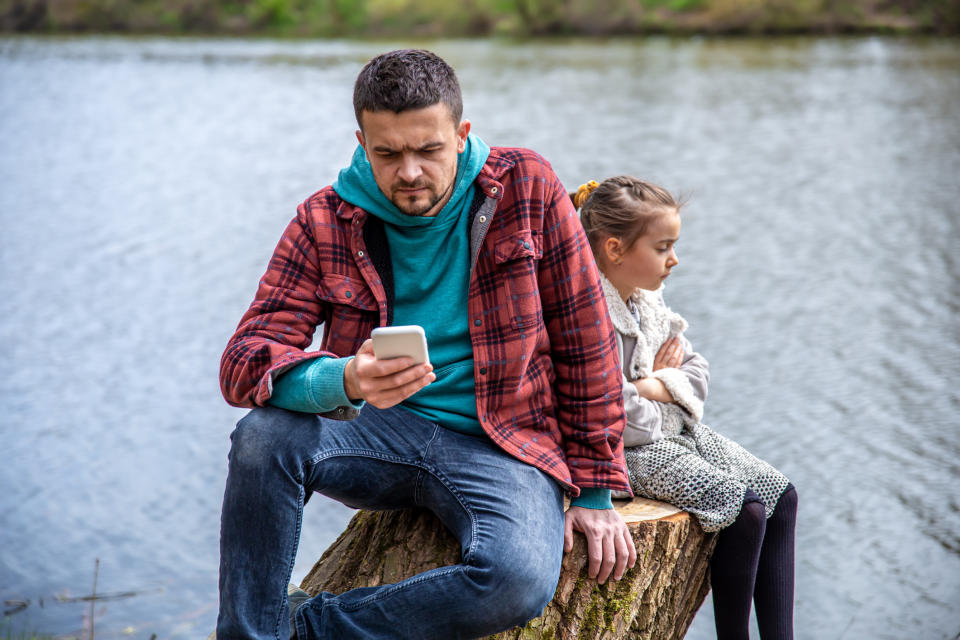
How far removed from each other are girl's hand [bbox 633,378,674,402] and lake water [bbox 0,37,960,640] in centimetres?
88

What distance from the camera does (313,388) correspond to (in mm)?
1903

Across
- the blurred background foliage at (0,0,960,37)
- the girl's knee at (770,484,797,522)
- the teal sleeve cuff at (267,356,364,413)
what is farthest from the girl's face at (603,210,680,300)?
the blurred background foliage at (0,0,960,37)

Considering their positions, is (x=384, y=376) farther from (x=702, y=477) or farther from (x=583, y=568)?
(x=702, y=477)

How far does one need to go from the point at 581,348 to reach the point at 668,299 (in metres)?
4.59

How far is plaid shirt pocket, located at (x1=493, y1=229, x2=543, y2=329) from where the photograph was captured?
2142 millimetres

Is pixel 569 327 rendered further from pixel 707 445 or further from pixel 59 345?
pixel 59 345

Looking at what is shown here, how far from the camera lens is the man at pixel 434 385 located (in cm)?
193

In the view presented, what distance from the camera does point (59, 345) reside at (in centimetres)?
654

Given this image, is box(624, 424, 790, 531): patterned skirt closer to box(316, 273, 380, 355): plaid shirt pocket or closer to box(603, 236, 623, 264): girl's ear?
box(603, 236, 623, 264): girl's ear

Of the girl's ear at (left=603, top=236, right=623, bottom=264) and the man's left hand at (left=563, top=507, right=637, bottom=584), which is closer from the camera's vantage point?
the man's left hand at (left=563, top=507, right=637, bottom=584)

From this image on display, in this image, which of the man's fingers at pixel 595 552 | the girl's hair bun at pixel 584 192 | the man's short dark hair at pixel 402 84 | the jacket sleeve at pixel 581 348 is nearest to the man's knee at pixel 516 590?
the man's fingers at pixel 595 552

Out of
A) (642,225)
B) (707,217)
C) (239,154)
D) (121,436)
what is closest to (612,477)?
(642,225)

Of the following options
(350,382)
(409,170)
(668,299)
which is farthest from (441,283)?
(668,299)

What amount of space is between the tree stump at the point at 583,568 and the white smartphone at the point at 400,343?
24.2 inches
